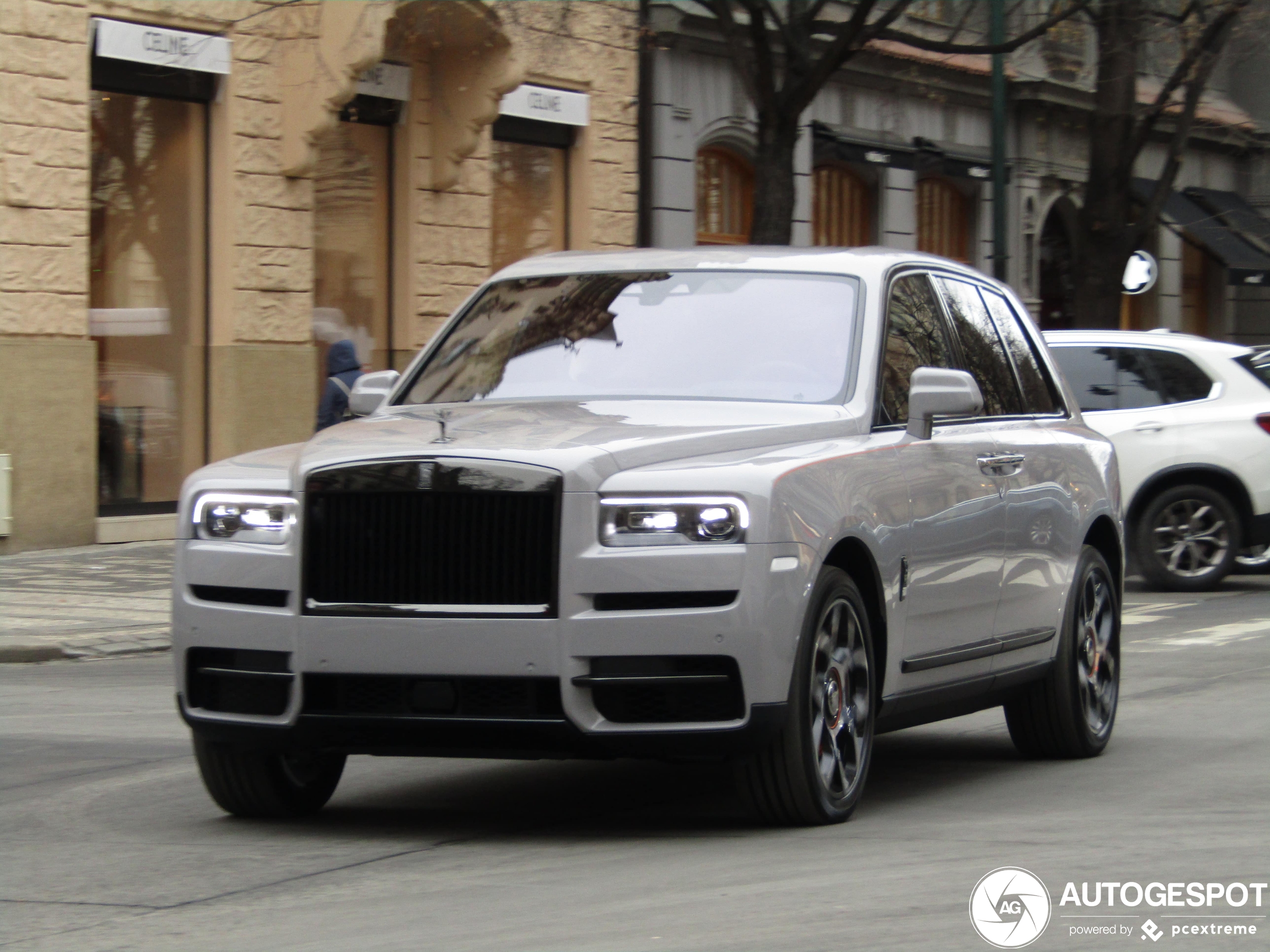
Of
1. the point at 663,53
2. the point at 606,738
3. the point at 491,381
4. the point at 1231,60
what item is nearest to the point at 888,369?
the point at 491,381

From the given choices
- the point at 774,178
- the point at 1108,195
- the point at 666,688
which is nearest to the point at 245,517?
the point at 666,688

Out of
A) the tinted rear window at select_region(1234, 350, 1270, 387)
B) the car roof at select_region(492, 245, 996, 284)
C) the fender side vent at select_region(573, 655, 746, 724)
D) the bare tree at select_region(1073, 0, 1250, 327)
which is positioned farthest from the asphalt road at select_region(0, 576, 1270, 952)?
the bare tree at select_region(1073, 0, 1250, 327)

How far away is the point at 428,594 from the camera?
6102 mm

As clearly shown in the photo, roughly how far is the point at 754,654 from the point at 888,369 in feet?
5.26

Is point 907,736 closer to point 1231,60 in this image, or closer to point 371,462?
point 371,462

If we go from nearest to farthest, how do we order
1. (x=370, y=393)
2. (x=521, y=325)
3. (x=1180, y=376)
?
(x=370, y=393), (x=521, y=325), (x=1180, y=376)

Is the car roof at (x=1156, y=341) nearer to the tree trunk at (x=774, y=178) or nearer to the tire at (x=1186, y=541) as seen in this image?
the tire at (x=1186, y=541)

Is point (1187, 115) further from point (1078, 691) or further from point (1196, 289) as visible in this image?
Result: point (1196, 289)

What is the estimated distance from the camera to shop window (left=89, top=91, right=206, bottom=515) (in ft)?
62.1

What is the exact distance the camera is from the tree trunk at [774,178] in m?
19.1

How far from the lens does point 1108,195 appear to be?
78.5 feet

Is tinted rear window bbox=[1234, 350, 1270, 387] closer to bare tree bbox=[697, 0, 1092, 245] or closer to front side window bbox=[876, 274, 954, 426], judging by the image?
bare tree bbox=[697, 0, 1092, 245]

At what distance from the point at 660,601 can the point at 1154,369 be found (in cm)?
1135

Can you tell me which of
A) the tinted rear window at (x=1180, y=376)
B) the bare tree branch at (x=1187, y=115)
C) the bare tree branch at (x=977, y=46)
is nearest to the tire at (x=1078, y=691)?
the tinted rear window at (x=1180, y=376)
